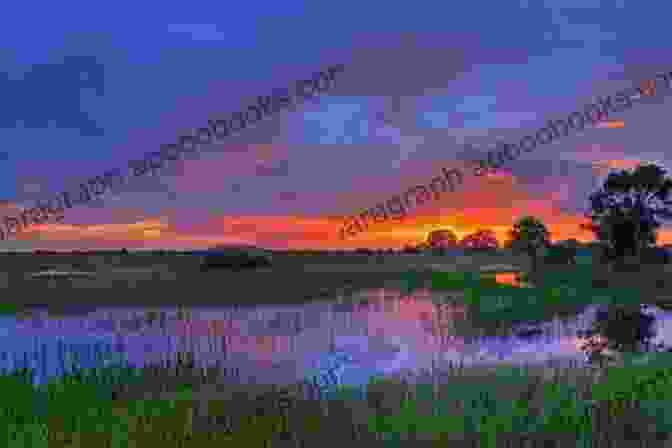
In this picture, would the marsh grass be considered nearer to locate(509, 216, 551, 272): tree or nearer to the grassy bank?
the grassy bank

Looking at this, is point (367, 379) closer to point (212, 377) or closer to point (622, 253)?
point (212, 377)

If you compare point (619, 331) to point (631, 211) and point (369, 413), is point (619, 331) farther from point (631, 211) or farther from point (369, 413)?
point (631, 211)

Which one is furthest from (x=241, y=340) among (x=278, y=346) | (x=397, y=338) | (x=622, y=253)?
(x=622, y=253)

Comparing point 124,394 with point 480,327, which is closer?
point 124,394

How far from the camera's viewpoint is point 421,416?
10.0m

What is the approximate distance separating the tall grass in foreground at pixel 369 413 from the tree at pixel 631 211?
38.0 metres

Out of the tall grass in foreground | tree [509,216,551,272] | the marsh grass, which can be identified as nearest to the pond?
the marsh grass

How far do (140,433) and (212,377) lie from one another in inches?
185

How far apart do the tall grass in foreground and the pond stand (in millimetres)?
1940

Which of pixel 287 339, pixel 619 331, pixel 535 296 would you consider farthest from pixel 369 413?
pixel 535 296

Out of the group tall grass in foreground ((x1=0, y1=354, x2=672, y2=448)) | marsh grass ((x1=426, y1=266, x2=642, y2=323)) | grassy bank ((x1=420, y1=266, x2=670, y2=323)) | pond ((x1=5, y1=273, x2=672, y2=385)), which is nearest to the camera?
tall grass in foreground ((x1=0, y1=354, x2=672, y2=448))

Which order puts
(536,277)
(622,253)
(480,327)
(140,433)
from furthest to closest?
(622,253)
(536,277)
(480,327)
(140,433)

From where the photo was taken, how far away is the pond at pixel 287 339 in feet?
52.1

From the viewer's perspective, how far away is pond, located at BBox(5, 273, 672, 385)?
15.9m
